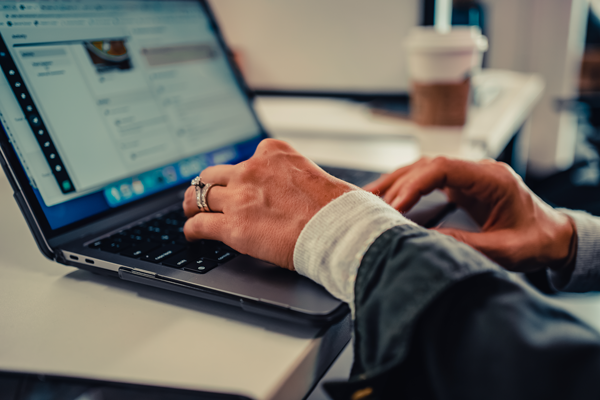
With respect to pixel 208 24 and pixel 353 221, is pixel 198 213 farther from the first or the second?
pixel 208 24

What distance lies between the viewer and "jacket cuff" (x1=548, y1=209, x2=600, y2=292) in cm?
49

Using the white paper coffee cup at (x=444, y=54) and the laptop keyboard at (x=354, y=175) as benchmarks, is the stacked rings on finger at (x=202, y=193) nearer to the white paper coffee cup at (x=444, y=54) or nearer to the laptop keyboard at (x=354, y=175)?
the laptop keyboard at (x=354, y=175)

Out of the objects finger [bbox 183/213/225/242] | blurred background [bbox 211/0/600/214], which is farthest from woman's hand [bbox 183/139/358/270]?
blurred background [bbox 211/0/600/214]

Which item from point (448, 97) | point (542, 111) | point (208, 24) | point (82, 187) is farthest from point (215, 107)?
point (542, 111)

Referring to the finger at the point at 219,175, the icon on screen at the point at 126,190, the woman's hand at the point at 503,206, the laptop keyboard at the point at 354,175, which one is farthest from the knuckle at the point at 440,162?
the icon on screen at the point at 126,190

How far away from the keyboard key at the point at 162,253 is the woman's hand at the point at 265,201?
18 mm

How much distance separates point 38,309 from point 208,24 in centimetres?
53

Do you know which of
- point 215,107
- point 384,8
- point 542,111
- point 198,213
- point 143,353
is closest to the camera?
point 143,353

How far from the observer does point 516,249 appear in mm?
447

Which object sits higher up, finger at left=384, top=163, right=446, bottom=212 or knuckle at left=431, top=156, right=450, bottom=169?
knuckle at left=431, top=156, right=450, bottom=169

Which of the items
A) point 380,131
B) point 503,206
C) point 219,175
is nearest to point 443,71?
point 380,131

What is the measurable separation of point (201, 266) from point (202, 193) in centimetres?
9

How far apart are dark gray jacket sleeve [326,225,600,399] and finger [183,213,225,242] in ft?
0.48

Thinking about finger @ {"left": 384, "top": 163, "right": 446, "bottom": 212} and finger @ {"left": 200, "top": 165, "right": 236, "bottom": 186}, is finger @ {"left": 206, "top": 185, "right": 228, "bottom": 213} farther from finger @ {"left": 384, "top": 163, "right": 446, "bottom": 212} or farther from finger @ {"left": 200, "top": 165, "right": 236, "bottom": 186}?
finger @ {"left": 384, "top": 163, "right": 446, "bottom": 212}
